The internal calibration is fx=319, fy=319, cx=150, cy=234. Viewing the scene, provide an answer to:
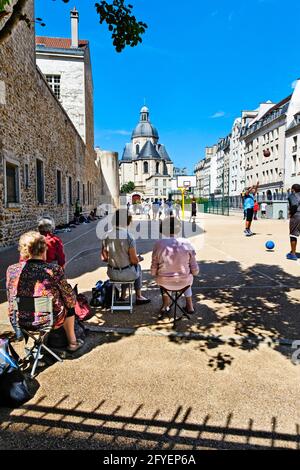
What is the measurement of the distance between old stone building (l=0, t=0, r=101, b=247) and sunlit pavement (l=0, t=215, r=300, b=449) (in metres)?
6.69

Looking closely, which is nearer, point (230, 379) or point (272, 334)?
point (230, 379)

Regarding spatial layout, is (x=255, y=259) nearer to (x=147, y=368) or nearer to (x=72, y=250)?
(x=72, y=250)

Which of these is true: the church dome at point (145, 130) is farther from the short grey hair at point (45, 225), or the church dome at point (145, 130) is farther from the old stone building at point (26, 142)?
the short grey hair at point (45, 225)

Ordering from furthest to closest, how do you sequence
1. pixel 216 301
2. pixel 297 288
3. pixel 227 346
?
pixel 297 288, pixel 216 301, pixel 227 346

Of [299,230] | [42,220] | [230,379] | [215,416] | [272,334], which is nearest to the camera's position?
[215,416]

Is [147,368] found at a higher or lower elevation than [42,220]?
lower

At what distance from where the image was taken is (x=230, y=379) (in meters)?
2.97

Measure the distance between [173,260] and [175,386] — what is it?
68.8 inches

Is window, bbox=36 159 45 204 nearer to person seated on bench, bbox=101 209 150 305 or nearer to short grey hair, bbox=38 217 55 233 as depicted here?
short grey hair, bbox=38 217 55 233

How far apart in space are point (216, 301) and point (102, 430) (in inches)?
130

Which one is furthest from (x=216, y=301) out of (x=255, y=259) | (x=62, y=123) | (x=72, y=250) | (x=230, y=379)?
(x=62, y=123)

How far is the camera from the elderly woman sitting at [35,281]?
2980 millimetres

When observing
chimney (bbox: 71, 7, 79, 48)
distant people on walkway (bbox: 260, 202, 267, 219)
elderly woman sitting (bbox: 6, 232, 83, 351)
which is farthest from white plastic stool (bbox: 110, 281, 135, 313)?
chimney (bbox: 71, 7, 79, 48)

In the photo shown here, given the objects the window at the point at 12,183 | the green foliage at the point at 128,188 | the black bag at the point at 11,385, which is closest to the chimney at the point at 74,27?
the window at the point at 12,183
